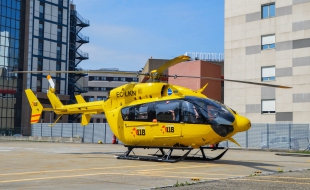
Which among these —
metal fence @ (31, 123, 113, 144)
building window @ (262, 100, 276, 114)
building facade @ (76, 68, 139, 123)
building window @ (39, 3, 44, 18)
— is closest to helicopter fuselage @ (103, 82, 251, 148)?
metal fence @ (31, 123, 113, 144)

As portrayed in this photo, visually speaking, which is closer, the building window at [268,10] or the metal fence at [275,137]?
the metal fence at [275,137]

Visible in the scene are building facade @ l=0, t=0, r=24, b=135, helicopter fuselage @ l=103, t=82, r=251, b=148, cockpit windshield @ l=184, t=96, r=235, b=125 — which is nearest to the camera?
cockpit windshield @ l=184, t=96, r=235, b=125

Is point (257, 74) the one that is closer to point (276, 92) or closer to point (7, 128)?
point (276, 92)

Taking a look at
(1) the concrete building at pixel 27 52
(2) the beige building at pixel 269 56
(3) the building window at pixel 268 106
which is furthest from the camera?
(1) the concrete building at pixel 27 52

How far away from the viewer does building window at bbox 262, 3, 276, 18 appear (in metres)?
44.1

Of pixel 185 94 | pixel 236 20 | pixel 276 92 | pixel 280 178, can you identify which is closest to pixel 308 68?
pixel 276 92

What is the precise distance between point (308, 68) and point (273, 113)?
5.87 metres

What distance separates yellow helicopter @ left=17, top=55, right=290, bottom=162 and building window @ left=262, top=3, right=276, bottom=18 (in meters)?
28.3

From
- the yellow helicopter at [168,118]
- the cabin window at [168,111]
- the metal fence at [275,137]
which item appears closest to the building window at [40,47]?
the metal fence at [275,137]

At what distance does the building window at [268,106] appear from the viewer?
143ft

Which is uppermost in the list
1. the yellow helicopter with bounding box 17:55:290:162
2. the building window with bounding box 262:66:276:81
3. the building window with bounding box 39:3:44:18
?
the building window with bounding box 39:3:44:18

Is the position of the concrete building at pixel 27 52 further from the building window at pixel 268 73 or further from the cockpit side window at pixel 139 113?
the cockpit side window at pixel 139 113

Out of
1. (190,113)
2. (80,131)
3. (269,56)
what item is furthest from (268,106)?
(190,113)

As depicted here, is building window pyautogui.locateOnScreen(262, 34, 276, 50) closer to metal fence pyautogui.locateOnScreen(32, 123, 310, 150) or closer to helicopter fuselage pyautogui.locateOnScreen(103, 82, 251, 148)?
metal fence pyautogui.locateOnScreen(32, 123, 310, 150)
